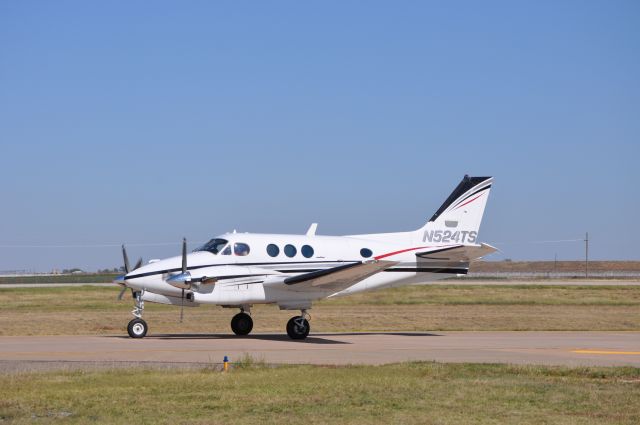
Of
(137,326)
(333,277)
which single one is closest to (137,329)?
(137,326)

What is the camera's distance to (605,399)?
14.9m

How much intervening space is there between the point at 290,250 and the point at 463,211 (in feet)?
22.6

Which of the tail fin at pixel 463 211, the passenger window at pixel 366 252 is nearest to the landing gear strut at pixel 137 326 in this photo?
the passenger window at pixel 366 252

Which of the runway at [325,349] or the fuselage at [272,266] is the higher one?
the fuselage at [272,266]

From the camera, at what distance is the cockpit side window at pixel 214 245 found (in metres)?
27.5

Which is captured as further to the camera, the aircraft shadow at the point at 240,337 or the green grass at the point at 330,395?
the aircraft shadow at the point at 240,337

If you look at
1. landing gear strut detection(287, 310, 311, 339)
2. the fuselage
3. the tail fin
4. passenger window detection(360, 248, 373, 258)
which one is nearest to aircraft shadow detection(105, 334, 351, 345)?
landing gear strut detection(287, 310, 311, 339)

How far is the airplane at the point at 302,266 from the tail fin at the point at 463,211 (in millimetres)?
35

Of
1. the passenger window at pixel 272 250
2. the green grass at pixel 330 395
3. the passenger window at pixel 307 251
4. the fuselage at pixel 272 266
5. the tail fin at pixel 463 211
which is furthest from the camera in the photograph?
the tail fin at pixel 463 211

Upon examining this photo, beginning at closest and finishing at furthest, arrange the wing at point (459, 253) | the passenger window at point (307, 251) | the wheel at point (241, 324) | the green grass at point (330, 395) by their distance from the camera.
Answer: the green grass at point (330, 395) → the passenger window at point (307, 251) → the wheel at point (241, 324) → the wing at point (459, 253)

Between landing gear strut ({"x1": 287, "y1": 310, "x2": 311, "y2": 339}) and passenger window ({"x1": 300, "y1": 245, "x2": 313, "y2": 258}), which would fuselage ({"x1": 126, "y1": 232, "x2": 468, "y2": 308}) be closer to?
passenger window ({"x1": 300, "y1": 245, "x2": 313, "y2": 258})

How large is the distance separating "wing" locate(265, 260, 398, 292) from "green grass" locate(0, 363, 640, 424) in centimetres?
750

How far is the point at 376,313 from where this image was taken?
40.2 m

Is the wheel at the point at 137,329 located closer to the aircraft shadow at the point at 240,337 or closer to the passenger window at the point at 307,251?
the aircraft shadow at the point at 240,337
